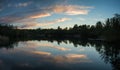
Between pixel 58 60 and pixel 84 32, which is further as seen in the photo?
pixel 84 32

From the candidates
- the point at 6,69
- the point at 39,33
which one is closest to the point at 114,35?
the point at 6,69

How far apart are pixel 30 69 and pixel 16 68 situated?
1496 mm

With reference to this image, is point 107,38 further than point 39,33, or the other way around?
point 39,33

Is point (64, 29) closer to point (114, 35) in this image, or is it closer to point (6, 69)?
point (114, 35)

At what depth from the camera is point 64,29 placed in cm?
17188

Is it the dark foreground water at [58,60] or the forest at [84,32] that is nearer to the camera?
the dark foreground water at [58,60]

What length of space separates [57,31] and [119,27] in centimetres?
10055

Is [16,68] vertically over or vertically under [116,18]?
under

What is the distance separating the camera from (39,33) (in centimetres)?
19375

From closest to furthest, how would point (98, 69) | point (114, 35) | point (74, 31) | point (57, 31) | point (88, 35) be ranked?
point (98, 69) → point (114, 35) → point (88, 35) → point (74, 31) → point (57, 31)

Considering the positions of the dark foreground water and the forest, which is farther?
the forest

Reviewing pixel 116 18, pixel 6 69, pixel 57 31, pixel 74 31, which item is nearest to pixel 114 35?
pixel 116 18

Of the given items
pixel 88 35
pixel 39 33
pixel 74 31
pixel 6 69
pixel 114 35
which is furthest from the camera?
pixel 39 33

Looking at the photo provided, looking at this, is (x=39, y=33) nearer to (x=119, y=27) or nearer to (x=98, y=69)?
(x=119, y=27)
